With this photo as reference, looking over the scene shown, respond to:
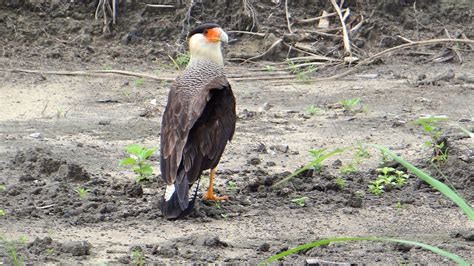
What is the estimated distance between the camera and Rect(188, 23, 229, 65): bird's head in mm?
6328

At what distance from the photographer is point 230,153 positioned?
7160 millimetres

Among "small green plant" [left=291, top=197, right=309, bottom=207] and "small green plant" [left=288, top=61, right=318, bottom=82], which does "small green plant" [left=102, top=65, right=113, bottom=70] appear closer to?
"small green plant" [left=288, top=61, right=318, bottom=82]

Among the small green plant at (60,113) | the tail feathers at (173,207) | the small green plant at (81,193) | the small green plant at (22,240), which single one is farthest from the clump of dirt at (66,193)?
the small green plant at (60,113)

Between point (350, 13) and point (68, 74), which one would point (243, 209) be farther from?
point (350, 13)

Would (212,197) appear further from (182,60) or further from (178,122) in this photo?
(182,60)

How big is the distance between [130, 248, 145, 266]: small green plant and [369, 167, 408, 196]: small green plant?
71.1 inches

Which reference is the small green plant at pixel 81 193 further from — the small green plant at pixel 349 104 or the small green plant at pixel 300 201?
the small green plant at pixel 349 104

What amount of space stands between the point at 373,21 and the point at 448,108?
2702 mm

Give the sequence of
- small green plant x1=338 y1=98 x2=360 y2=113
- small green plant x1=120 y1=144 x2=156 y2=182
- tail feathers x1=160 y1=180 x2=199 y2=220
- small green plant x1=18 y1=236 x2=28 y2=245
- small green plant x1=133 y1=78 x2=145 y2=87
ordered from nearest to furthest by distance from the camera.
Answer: small green plant x1=18 y1=236 x2=28 y2=245, tail feathers x1=160 y1=180 x2=199 y2=220, small green plant x1=120 y1=144 x2=156 y2=182, small green plant x1=338 y1=98 x2=360 y2=113, small green plant x1=133 y1=78 x2=145 y2=87

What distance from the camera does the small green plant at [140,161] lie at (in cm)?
588

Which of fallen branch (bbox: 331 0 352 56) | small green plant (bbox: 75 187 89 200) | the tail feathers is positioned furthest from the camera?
fallen branch (bbox: 331 0 352 56)

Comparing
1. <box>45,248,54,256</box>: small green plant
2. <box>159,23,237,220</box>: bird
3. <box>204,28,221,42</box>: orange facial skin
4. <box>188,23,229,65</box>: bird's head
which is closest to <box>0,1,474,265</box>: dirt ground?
<box>45,248,54,256</box>: small green plant

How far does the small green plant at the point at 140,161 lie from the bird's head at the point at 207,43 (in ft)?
2.36

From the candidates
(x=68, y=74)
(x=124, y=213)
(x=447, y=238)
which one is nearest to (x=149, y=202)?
(x=124, y=213)
